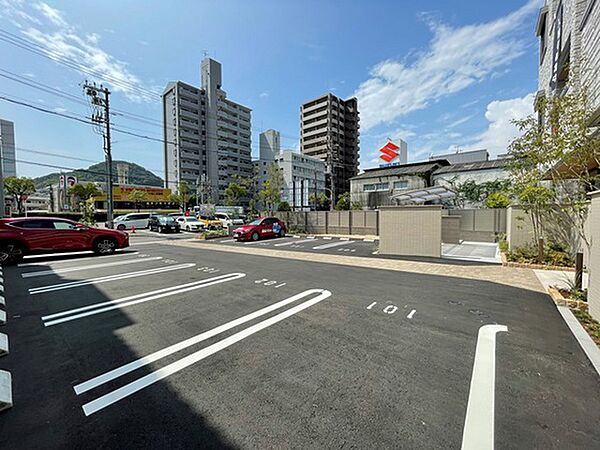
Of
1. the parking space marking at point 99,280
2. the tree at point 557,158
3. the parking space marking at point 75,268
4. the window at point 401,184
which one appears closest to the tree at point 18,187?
the parking space marking at point 75,268

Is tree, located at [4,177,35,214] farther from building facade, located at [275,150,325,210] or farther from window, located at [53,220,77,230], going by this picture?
window, located at [53,220,77,230]

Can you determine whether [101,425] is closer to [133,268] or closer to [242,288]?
[242,288]

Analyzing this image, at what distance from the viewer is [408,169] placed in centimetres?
3484

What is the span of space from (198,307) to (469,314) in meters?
4.69

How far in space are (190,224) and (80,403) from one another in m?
24.5

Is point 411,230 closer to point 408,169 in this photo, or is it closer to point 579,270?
point 579,270

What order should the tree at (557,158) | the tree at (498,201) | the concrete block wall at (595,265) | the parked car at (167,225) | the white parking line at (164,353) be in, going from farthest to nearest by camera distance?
the parked car at (167,225)
the tree at (498,201)
the tree at (557,158)
the concrete block wall at (595,265)
the white parking line at (164,353)

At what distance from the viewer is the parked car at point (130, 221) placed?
85.9 ft

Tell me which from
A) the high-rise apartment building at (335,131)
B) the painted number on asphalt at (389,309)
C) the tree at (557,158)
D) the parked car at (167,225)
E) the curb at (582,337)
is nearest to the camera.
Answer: the curb at (582,337)

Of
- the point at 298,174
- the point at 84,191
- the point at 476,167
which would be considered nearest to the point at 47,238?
the point at 476,167

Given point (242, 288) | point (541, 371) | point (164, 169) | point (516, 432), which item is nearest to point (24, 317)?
point (242, 288)

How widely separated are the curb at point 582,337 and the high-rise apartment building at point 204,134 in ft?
192

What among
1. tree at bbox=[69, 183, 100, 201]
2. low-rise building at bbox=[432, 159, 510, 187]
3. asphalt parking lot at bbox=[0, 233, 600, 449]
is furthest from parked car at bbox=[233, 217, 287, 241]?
tree at bbox=[69, 183, 100, 201]

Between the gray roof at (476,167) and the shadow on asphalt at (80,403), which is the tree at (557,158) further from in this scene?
the gray roof at (476,167)
